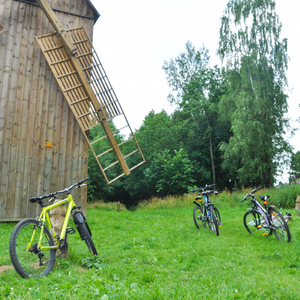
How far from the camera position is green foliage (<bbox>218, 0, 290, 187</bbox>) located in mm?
16391

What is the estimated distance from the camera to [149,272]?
3389 millimetres

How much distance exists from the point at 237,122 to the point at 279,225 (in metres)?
12.2

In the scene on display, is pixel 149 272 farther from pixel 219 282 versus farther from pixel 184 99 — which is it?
pixel 184 99

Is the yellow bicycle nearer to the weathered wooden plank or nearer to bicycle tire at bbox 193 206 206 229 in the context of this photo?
bicycle tire at bbox 193 206 206 229

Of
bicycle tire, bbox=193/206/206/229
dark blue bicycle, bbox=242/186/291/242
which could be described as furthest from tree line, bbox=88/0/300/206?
dark blue bicycle, bbox=242/186/291/242

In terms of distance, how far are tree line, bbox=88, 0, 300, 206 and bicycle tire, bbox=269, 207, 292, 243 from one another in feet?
37.1

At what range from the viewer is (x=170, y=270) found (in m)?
3.56

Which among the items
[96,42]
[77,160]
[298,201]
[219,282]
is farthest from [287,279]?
[96,42]

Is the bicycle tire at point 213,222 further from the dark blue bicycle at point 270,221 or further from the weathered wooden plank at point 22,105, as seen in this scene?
the weathered wooden plank at point 22,105

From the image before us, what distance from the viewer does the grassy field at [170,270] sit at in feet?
8.65

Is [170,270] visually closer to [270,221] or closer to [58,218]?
[58,218]

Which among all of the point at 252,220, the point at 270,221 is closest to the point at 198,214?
the point at 252,220

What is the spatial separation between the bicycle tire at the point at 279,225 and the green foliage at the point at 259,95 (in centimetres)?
1131

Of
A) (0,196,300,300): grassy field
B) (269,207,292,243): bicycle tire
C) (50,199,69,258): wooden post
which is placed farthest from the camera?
(269,207,292,243): bicycle tire
